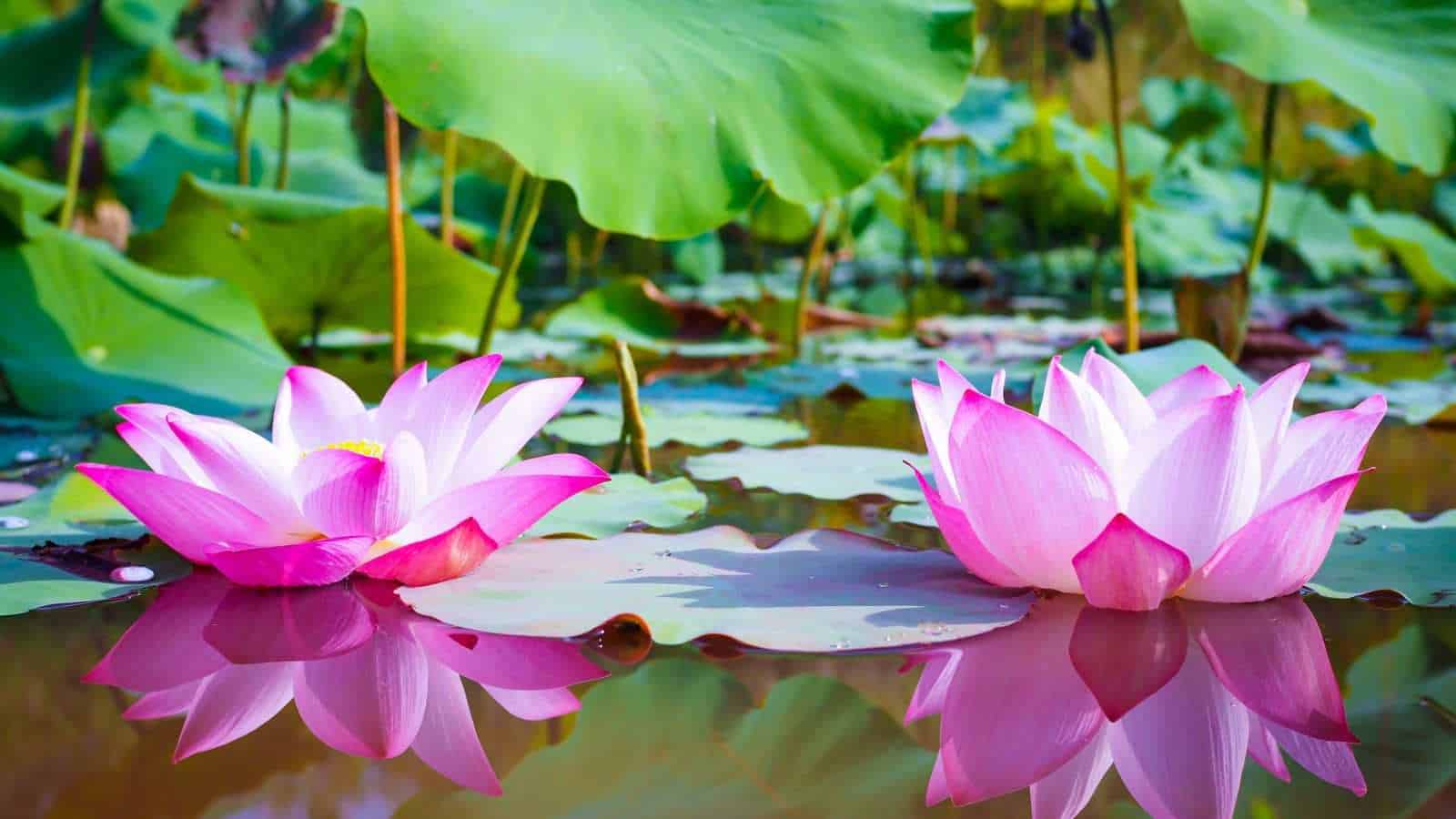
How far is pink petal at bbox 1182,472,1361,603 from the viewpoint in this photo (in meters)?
0.67

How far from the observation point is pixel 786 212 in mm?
3572

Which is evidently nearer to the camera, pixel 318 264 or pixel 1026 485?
pixel 1026 485

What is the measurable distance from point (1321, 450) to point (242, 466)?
1.90ft

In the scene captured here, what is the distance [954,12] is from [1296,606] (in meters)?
0.60

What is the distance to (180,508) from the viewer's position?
73 centimetres

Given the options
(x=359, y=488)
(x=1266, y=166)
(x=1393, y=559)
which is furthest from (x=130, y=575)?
(x=1266, y=166)

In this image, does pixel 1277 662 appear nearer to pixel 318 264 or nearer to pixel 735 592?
pixel 735 592

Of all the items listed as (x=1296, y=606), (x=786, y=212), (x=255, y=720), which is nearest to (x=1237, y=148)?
(x=786, y=212)

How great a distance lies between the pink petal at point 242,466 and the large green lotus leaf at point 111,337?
27.3 inches

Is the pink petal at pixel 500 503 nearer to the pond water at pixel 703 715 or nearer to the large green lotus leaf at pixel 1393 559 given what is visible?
the pond water at pixel 703 715

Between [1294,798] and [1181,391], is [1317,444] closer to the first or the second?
[1181,391]

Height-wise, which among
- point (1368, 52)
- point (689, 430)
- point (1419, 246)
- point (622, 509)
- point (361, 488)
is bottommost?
point (1419, 246)

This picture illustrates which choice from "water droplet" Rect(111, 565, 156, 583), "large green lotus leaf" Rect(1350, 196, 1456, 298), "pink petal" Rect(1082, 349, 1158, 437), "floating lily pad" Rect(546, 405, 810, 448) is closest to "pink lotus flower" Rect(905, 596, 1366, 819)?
"pink petal" Rect(1082, 349, 1158, 437)

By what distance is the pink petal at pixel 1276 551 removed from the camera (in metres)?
0.67
